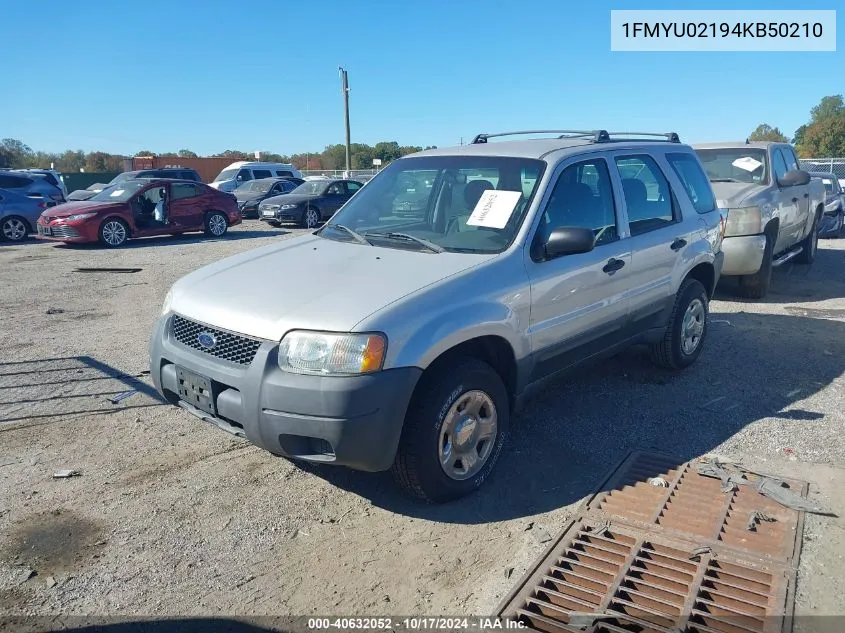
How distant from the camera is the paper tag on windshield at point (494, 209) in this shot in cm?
404

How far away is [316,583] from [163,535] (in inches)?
35.4

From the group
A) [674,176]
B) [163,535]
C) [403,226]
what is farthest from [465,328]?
[674,176]

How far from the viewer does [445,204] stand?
14.6ft

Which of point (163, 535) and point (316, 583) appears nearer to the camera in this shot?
point (316, 583)

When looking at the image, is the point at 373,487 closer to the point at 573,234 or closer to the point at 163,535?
the point at 163,535

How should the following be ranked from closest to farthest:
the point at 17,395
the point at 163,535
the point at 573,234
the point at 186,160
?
the point at 163,535 < the point at 573,234 < the point at 17,395 < the point at 186,160

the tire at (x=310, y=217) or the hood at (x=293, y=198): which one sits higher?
the hood at (x=293, y=198)

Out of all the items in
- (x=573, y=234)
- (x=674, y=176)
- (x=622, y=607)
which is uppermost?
(x=674, y=176)

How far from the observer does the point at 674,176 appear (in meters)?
5.48

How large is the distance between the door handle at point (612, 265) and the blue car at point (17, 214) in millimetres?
16112

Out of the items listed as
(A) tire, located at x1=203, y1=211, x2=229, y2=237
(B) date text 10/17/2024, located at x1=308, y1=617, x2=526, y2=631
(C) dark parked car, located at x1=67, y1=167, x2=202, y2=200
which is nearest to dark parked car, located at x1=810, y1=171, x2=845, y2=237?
(A) tire, located at x1=203, y1=211, x2=229, y2=237

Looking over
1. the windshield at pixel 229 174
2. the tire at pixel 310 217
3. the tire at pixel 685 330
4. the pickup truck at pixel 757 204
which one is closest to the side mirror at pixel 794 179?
the pickup truck at pixel 757 204

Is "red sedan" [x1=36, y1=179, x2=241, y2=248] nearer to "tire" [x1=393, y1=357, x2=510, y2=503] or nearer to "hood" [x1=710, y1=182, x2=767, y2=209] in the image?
"hood" [x1=710, y1=182, x2=767, y2=209]

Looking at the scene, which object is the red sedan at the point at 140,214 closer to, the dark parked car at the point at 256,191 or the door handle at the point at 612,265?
the dark parked car at the point at 256,191
